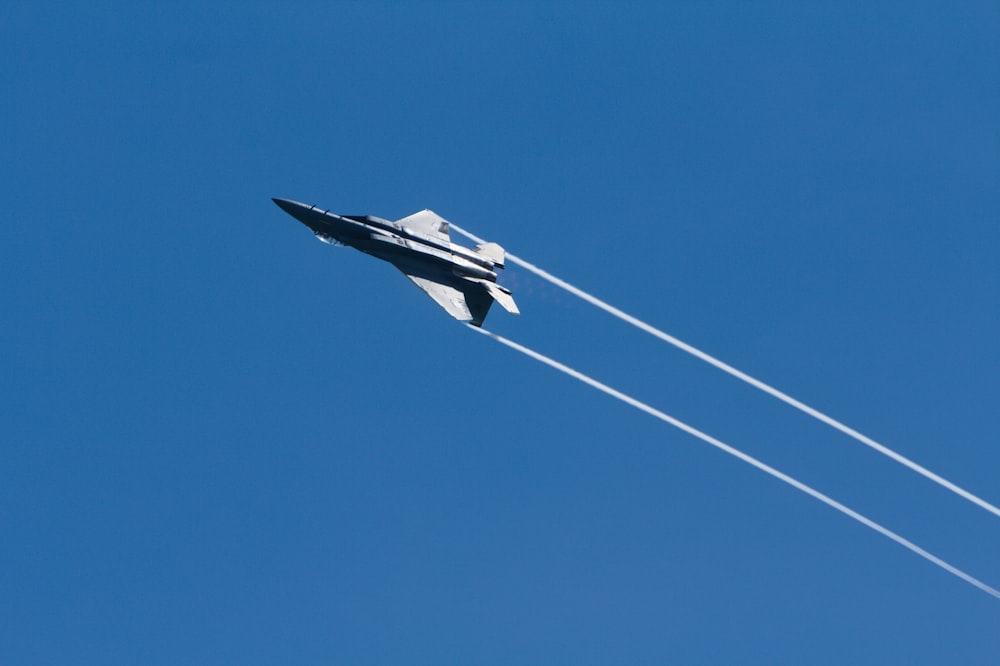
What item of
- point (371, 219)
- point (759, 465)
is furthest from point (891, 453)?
point (371, 219)

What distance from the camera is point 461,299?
158 feet

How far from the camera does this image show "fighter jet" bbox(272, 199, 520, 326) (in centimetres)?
4778

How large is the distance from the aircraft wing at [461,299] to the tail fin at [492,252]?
7.41 feet

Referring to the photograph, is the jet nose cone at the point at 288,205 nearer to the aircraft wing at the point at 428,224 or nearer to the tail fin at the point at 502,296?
the aircraft wing at the point at 428,224

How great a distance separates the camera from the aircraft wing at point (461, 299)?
47719 millimetres

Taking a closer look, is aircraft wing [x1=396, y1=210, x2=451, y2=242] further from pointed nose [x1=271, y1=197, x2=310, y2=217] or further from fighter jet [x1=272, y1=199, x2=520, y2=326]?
pointed nose [x1=271, y1=197, x2=310, y2=217]

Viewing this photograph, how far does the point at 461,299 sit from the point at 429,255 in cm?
288

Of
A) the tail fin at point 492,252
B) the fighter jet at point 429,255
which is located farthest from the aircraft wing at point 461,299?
the tail fin at point 492,252

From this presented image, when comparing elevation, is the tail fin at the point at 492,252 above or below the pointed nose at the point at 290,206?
above

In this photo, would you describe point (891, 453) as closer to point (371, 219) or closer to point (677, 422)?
point (677, 422)

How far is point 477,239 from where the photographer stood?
166ft

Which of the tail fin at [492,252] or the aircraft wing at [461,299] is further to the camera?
the tail fin at [492,252]

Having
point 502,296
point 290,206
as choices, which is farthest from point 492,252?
point 290,206

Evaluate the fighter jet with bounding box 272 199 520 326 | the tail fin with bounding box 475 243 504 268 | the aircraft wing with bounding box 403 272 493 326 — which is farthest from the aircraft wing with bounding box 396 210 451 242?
the aircraft wing with bounding box 403 272 493 326
